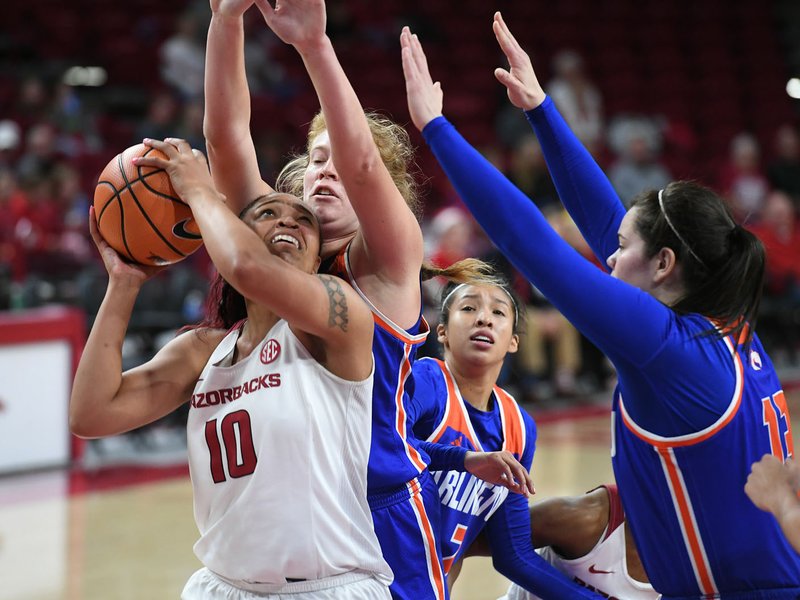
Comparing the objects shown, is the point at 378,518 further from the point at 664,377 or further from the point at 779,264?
the point at 779,264

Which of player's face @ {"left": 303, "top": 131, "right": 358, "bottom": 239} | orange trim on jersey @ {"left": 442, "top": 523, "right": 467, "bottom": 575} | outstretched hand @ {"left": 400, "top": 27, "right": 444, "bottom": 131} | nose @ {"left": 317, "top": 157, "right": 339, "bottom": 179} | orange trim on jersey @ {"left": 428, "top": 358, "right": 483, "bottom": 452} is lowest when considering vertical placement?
orange trim on jersey @ {"left": 442, "top": 523, "right": 467, "bottom": 575}

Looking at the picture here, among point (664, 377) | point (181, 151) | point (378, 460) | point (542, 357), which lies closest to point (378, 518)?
point (378, 460)

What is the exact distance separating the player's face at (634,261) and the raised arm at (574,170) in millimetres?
380

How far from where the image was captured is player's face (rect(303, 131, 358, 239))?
264 cm

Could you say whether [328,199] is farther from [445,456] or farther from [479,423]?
[479,423]

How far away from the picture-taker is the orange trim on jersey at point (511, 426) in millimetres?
3277

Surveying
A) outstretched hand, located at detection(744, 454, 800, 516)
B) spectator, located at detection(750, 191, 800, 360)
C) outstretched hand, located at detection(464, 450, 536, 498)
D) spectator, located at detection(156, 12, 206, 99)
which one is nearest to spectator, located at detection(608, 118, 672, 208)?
spectator, located at detection(750, 191, 800, 360)

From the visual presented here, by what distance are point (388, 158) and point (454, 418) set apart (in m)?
0.82

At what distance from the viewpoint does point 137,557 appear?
5562mm

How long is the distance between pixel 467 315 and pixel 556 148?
27.5 inches

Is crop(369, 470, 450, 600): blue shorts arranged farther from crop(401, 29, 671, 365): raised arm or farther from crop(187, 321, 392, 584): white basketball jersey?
crop(401, 29, 671, 365): raised arm

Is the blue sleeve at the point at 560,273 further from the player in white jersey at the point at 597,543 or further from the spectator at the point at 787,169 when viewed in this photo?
the spectator at the point at 787,169

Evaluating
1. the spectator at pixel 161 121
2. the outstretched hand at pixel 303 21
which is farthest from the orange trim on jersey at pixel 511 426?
the spectator at pixel 161 121

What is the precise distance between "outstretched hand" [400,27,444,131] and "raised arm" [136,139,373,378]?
0.33 meters
